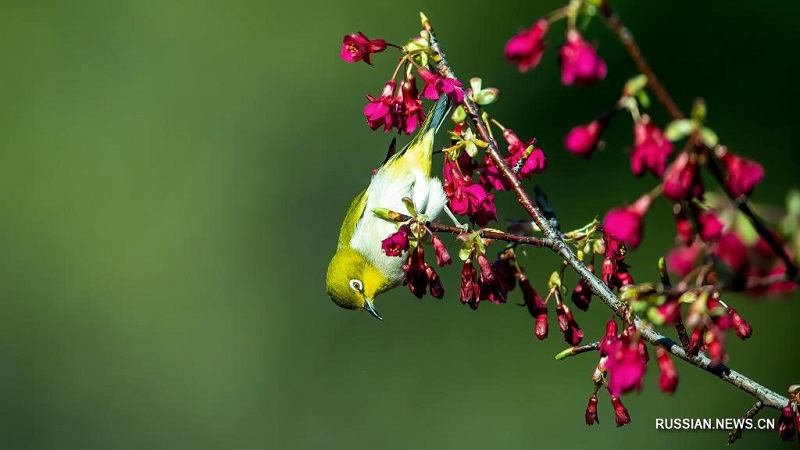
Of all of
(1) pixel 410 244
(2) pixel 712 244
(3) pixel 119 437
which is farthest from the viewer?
(3) pixel 119 437

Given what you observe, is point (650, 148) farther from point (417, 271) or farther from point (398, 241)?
point (417, 271)

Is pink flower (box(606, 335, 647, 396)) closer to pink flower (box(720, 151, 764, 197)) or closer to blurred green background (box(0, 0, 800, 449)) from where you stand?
pink flower (box(720, 151, 764, 197))

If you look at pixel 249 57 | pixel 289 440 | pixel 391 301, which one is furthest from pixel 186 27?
pixel 289 440

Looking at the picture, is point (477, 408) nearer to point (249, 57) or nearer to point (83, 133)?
point (249, 57)

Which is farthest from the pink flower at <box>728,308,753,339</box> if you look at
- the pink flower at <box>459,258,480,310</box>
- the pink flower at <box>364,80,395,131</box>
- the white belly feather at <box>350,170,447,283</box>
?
the white belly feather at <box>350,170,447,283</box>

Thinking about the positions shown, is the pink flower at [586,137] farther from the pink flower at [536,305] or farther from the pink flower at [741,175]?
the pink flower at [536,305]

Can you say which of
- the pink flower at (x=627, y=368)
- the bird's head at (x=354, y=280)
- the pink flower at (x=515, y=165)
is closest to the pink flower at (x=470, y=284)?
the pink flower at (x=515, y=165)

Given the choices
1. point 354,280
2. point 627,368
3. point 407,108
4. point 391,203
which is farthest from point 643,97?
point 354,280
